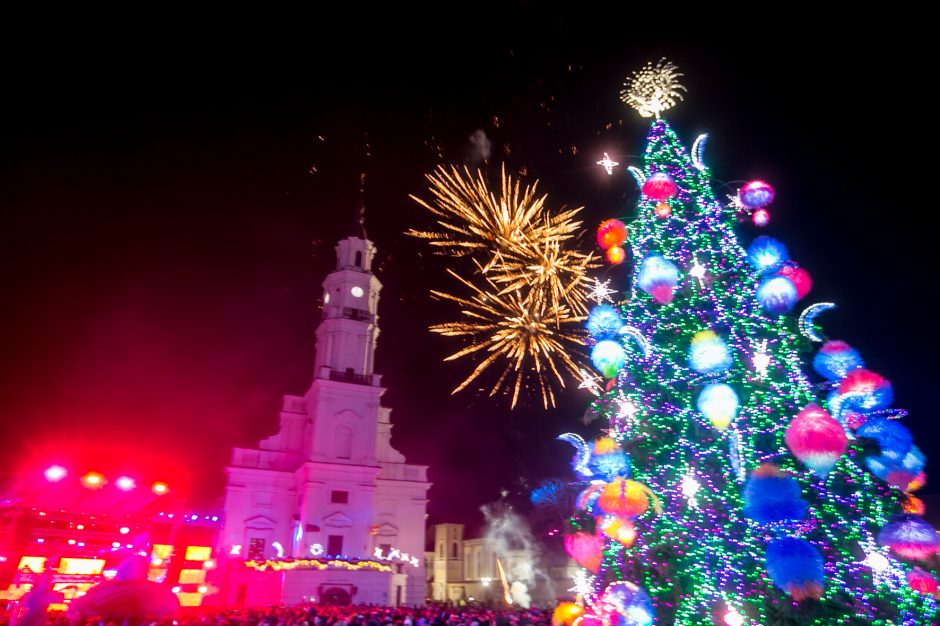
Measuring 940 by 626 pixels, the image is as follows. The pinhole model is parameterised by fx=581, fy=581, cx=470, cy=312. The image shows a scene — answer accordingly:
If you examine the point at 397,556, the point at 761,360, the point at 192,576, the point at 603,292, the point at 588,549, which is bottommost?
the point at 588,549

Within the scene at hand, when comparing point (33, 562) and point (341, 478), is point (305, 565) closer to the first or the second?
point (341, 478)

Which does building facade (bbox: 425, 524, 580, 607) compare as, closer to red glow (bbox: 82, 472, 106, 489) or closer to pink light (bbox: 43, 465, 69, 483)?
red glow (bbox: 82, 472, 106, 489)

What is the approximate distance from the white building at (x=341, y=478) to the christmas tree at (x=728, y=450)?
23713mm

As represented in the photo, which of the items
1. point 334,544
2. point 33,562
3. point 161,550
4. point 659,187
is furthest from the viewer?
point 161,550

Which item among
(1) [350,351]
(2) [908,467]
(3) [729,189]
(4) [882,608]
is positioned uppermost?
(1) [350,351]

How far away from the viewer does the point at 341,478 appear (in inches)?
1467

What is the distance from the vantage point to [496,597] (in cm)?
6097

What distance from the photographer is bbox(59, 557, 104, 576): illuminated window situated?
39000 mm

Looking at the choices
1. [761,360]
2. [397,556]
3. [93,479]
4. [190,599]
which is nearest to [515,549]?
[397,556]

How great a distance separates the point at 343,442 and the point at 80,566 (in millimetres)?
20110

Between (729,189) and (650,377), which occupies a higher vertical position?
(729,189)

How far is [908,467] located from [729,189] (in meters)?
7.16

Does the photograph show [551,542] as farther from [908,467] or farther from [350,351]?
[908,467]

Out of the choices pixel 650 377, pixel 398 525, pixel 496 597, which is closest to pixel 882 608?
pixel 650 377
